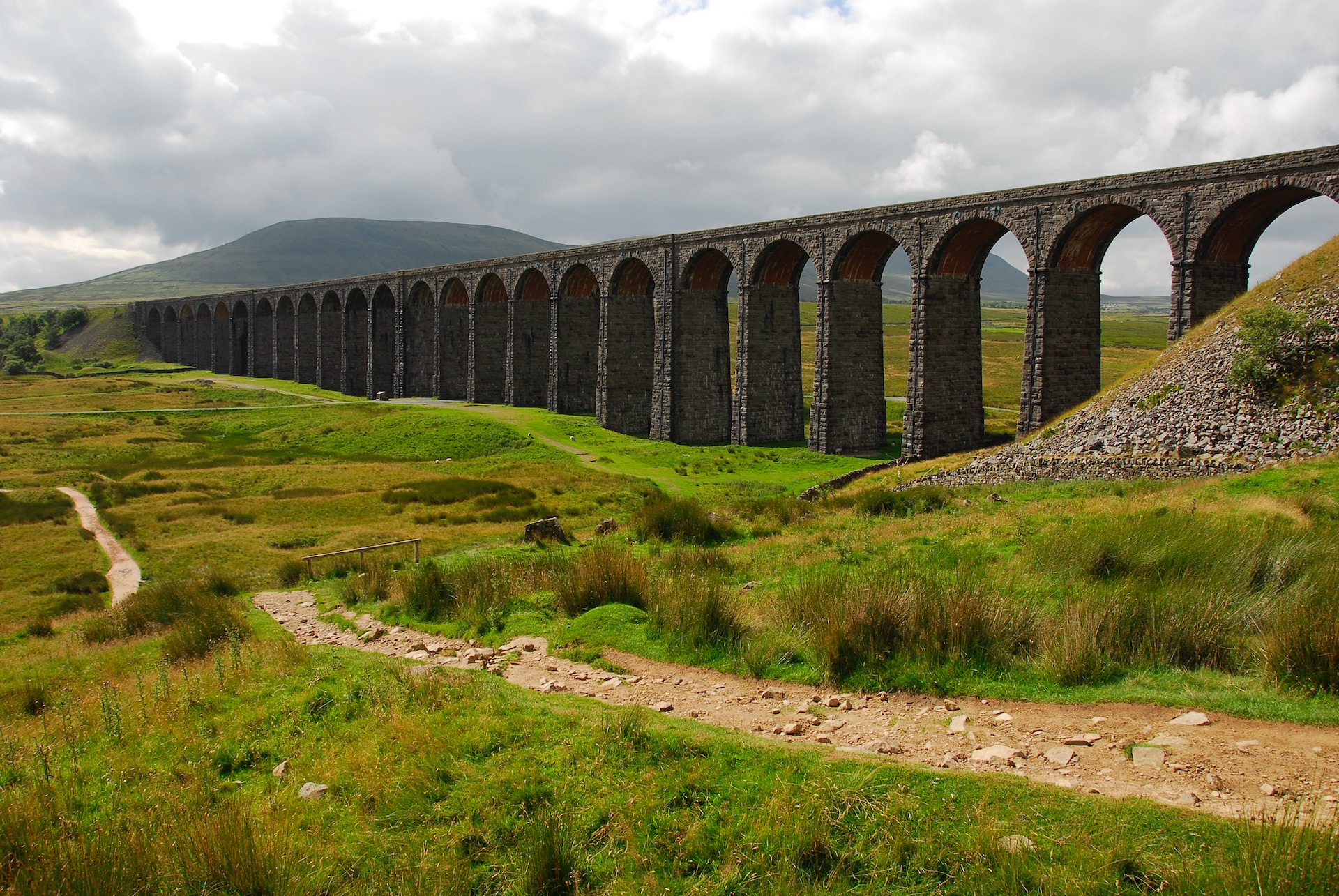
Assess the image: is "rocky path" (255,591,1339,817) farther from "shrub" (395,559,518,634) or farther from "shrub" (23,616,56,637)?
"shrub" (23,616,56,637)

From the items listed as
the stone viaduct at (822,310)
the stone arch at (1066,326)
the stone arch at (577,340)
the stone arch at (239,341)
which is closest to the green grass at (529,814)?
the stone viaduct at (822,310)

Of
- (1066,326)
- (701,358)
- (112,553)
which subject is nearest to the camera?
(112,553)

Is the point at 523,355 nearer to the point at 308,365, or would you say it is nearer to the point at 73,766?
the point at 308,365

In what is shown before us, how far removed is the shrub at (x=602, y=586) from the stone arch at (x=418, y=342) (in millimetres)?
55689

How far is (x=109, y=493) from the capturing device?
30797 mm

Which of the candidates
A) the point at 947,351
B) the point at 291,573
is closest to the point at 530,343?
the point at 947,351

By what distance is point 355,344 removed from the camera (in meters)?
73.5

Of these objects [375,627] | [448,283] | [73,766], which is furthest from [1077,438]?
[448,283]

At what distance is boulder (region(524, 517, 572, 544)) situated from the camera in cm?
1867

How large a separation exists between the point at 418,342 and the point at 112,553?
1757 inches

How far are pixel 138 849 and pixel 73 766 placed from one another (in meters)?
2.60

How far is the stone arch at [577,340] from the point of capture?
5041cm

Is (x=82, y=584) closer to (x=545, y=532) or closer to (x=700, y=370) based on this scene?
(x=545, y=532)

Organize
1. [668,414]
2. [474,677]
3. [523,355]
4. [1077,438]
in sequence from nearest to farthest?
[474,677] < [1077,438] < [668,414] < [523,355]
